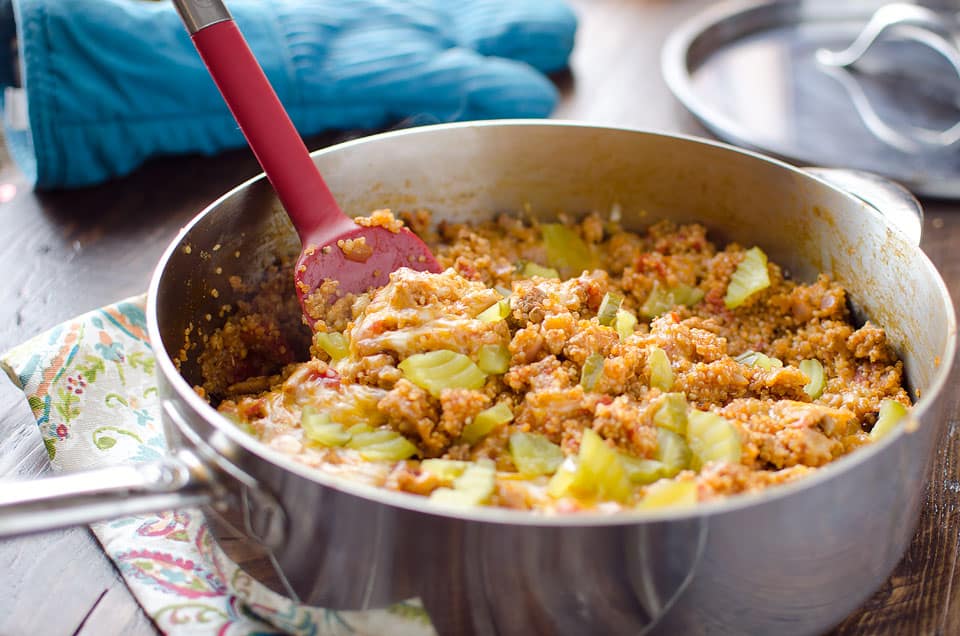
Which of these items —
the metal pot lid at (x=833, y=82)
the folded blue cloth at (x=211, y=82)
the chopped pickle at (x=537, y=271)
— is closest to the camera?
the chopped pickle at (x=537, y=271)

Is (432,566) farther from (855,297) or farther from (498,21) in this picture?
(498,21)

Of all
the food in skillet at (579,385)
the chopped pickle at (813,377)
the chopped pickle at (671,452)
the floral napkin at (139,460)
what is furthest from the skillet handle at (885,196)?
the floral napkin at (139,460)

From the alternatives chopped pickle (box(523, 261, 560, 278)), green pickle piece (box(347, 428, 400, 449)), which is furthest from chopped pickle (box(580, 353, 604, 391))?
chopped pickle (box(523, 261, 560, 278))

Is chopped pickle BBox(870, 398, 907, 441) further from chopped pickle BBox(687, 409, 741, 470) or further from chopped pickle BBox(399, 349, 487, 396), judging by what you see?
chopped pickle BBox(399, 349, 487, 396)

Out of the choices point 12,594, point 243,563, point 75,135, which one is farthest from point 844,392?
point 75,135

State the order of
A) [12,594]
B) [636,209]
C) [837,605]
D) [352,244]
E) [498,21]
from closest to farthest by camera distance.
A: [837,605], [12,594], [352,244], [636,209], [498,21]

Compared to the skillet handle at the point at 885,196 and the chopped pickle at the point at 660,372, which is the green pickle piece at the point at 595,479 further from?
the skillet handle at the point at 885,196

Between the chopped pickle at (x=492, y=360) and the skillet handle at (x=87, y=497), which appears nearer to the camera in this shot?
the skillet handle at (x=87, y=497)
